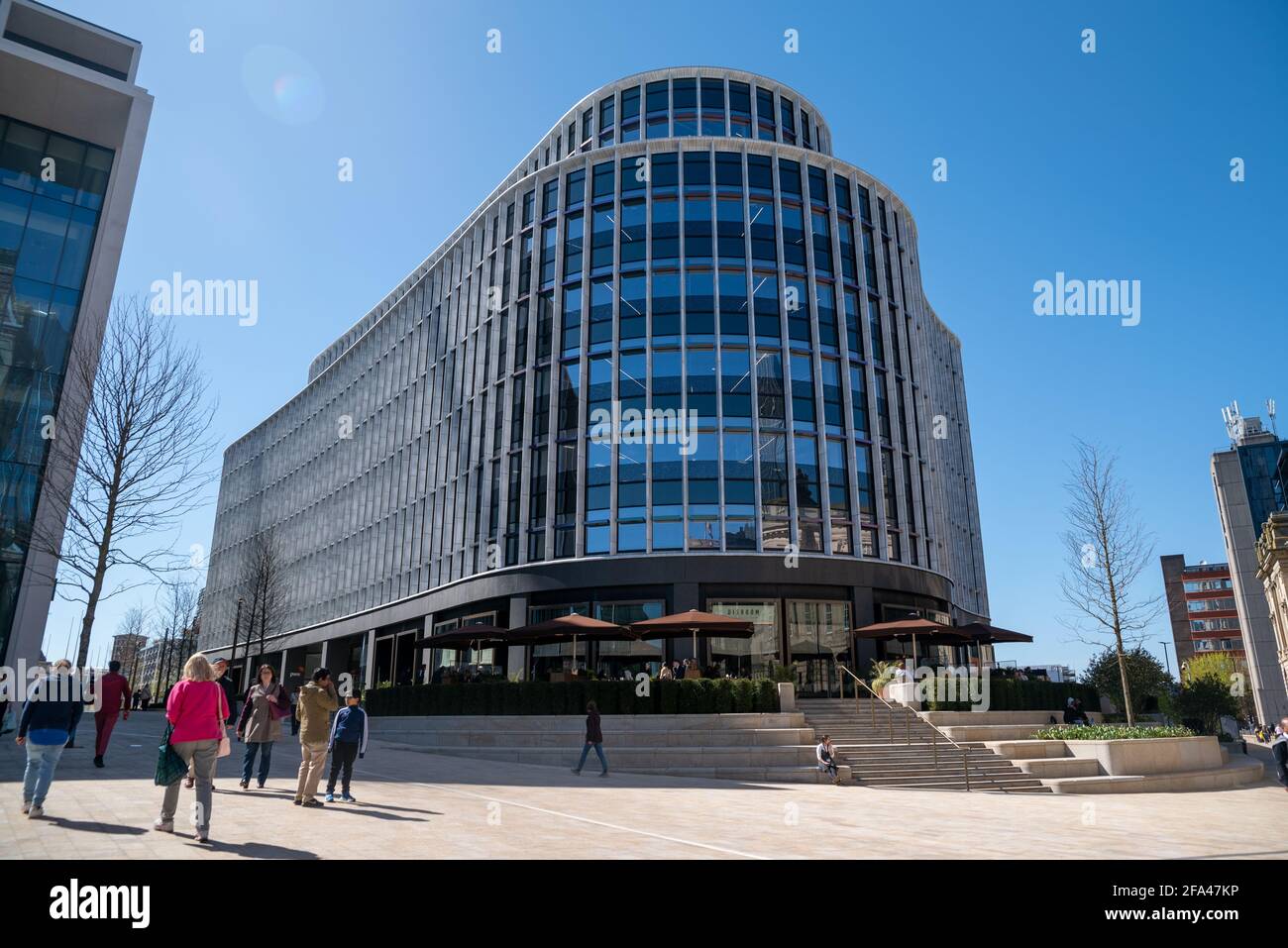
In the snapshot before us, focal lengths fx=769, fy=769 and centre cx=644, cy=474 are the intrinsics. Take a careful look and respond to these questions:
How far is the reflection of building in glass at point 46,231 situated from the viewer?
21422 mm

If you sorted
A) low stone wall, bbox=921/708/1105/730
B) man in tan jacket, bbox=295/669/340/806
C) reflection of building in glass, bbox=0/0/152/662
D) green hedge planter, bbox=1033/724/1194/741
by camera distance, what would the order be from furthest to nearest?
reflection of building in glass, bbox=0/0/152/662 → low stone wall, bbox=921/708/1105/730 → green hedge planter, bbox=1033/724/1194/741 → man in tan jacket, bbox=295/669/340/806

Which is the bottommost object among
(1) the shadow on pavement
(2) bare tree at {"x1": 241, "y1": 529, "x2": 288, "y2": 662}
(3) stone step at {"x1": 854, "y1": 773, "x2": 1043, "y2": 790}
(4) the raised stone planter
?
(3) stone step at {"x1": 854, "y1": 773, "x2": 1043, "y2": 790}

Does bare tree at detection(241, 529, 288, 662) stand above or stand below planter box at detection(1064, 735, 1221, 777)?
above

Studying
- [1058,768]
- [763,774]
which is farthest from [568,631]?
A: [1058,768]

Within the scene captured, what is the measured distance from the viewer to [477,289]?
43406 millimetres

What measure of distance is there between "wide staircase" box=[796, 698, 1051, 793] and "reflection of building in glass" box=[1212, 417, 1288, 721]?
7595 centimetres

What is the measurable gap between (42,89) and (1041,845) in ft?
110

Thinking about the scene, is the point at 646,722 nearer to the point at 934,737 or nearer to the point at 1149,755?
the point at 934,737

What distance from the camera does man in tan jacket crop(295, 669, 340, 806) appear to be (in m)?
10.4

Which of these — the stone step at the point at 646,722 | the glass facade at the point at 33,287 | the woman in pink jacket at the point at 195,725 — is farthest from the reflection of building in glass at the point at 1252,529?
the glass facade at the point at 33,287

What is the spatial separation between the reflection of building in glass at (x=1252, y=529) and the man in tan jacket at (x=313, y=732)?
301 feet

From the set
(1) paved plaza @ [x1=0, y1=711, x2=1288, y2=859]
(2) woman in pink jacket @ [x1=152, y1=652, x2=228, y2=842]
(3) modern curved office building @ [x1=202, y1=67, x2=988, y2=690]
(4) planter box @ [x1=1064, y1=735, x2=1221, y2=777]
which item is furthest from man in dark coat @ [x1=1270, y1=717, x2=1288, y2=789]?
(2) woman in pink jacket @ [x1=152, y1=652, x2=228, y2=842]

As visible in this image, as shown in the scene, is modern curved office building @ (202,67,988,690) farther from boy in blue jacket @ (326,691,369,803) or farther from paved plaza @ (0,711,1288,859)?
boy in blue jacket @ (326,691,369,803)
